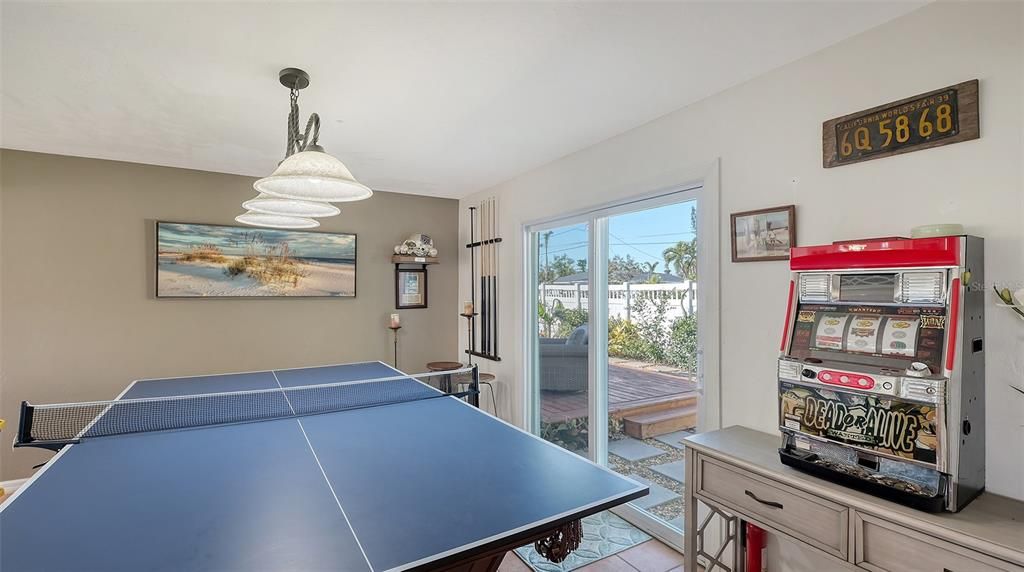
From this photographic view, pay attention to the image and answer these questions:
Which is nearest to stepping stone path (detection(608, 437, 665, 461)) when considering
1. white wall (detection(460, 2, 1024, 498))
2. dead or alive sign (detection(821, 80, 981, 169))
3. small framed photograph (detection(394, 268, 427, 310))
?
white wall (detection(460, 2, 1024, 498))

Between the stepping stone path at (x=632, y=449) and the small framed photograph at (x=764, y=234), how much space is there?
1363 millimetres

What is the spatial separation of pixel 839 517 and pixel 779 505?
0.64 ft

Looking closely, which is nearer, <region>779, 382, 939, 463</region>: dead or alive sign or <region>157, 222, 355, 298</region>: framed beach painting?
<region>779, 382, 939, 463</region>: dead or alive sign

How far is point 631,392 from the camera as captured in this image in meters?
3.04

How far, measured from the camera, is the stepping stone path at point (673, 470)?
8.99 ft

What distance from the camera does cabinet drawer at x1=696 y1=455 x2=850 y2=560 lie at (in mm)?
1450

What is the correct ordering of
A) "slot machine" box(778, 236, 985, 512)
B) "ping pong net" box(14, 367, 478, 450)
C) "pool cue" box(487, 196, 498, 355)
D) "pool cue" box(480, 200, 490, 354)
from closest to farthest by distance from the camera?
"slot machine" box(778, 236, 985, 512)
"ping pong net" box(14, 367, 478, 450)
"pool cue" box(487, 196, 498, 355)
"pool cue" box(480, 200, 490, 354)

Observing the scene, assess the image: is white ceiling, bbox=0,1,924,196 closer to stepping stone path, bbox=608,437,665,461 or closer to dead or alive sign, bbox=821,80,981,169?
dead or alive sign, bbox=821,80,981,169

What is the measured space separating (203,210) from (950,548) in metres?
4.67

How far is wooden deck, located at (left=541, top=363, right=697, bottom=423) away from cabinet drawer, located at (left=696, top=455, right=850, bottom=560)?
79 cm

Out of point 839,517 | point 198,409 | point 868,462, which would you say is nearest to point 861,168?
point 868,462

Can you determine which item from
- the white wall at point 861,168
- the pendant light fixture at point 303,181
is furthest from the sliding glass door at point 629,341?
the pendant light fixture at point 303,181

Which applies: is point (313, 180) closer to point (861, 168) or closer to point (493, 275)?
point (861, 168)

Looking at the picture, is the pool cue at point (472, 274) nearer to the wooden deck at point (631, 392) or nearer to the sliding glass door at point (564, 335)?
the sliding glass door at point (564, 335)
